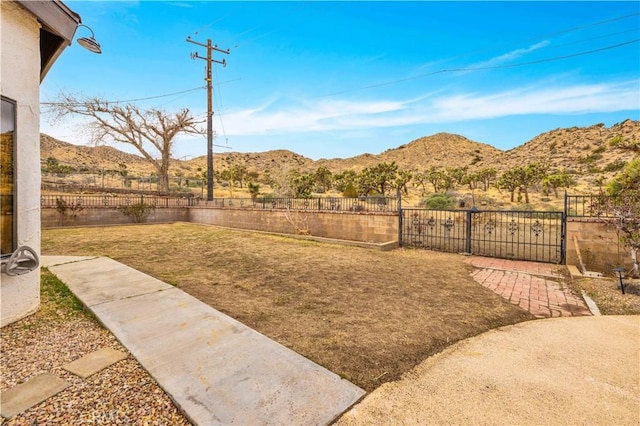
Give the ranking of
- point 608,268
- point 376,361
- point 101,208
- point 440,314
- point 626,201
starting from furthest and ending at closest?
1. point 101,208
2. point 608,268
3. point 626,201
4. point 440,314
5. point 376,361

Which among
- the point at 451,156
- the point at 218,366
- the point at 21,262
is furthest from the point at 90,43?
the point at 451,156

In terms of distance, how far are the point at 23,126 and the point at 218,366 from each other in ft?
12.4

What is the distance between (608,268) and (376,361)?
8093mm

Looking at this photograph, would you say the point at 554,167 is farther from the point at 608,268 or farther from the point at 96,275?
the point at 96,275

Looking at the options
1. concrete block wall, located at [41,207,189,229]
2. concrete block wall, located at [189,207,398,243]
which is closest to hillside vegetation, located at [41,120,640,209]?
concrete block wall, located at [189,207,398,243]

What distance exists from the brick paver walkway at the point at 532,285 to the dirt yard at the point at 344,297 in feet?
1.26

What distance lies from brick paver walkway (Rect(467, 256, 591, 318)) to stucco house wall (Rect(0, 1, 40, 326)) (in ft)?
24.3

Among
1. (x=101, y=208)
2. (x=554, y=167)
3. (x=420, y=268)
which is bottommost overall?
(x=420, y=268)

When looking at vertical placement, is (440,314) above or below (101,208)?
below

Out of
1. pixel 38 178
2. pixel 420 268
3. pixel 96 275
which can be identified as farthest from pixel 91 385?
pixel 420 268

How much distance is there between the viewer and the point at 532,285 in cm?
641

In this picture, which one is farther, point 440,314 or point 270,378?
point 440,314

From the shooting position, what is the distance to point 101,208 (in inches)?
698

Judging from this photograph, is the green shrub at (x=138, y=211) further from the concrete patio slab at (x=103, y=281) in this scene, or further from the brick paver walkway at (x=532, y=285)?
the brick paver walkway at (x=532, y=285)
